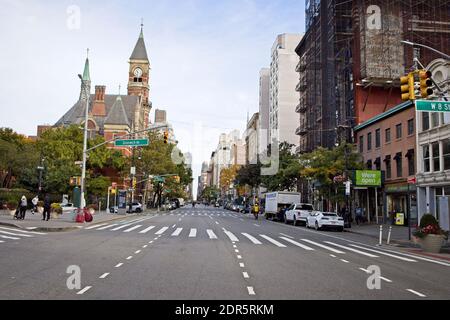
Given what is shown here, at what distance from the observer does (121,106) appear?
97125mm

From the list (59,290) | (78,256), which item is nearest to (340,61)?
(78,256)

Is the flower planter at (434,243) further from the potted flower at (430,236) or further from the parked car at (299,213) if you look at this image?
the parked car at (299,213)

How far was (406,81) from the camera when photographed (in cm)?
1653

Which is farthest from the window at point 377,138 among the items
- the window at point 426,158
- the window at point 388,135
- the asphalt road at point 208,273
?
the asphalt road at point 208,273

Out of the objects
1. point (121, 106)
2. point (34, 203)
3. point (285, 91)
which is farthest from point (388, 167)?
point (121, 106)

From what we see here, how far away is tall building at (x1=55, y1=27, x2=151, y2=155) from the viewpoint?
9362cm

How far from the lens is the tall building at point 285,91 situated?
3627 inches

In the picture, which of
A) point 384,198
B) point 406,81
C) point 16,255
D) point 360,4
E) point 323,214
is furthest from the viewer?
point 360,4

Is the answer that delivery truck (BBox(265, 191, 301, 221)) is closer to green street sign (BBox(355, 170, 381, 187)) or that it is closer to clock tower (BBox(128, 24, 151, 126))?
green street sign (BBox(355, 170, 381, 187))

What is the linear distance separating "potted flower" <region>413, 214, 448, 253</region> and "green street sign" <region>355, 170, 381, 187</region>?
58.7ft

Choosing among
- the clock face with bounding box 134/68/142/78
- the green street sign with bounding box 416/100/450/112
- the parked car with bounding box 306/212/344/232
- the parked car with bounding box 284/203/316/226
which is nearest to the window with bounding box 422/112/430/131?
the parked car with bounding box 306/212/344/232

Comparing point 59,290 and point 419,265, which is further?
point 419,265
